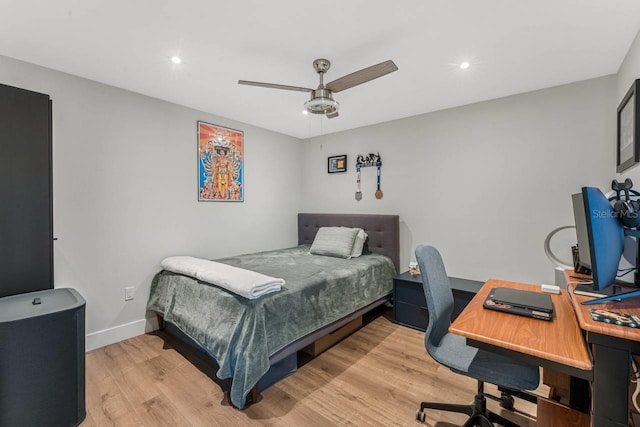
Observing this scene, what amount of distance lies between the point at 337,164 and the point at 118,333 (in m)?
3.21

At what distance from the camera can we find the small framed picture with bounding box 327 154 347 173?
13.4 ft

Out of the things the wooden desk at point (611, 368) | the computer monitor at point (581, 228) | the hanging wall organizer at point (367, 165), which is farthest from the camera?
the hanging wall organizer at point (367, 165)

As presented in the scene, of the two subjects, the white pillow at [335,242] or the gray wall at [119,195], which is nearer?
the gray wall at [119,195]

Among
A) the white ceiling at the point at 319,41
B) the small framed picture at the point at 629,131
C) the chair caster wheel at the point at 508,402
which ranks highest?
the white ceiling at the point at 319,41

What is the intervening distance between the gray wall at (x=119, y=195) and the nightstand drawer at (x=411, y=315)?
215cm

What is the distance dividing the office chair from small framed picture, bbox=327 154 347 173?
2490 mm

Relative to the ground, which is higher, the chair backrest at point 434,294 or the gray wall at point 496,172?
the gray wall at point 496,172

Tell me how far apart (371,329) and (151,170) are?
9.30ft

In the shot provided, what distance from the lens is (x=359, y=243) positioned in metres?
3.56

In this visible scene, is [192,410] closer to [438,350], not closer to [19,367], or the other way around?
[19,367]

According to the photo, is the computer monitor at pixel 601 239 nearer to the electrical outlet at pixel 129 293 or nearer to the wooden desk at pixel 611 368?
the wooden desk at pixel 611 368

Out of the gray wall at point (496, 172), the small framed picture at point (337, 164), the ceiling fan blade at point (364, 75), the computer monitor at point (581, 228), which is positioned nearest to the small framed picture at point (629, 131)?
the gray wall at point (496, 172)

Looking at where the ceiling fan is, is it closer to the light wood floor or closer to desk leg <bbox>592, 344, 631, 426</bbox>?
desk leg <bbox>592, 344, 631, 426</bbox>

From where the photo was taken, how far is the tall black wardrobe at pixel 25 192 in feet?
5.95
